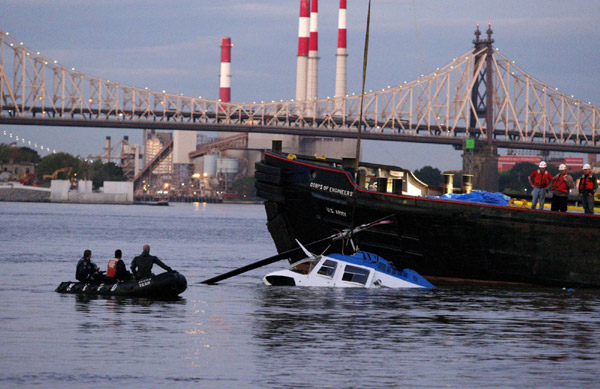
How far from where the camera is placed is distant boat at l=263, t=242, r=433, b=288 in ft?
109

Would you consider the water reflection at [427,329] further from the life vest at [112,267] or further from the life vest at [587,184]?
the life vest at [112,267]

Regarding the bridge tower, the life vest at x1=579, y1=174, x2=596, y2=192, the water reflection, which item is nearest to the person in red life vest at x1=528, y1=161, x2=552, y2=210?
the life vest at x1=579, y1=174, x2=596, y2=192

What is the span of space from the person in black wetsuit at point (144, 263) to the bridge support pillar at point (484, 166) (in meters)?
154

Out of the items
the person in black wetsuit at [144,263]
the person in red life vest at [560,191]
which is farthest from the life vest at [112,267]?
the person in red life vest at [560,191]

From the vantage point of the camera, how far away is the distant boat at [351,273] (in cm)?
3331

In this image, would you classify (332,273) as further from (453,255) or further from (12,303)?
(12,303)

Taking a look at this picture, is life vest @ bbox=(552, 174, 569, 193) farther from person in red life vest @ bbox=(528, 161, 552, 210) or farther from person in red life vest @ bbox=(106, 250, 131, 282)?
person in red life vest @ bbox=(106, 250, 131, 282)

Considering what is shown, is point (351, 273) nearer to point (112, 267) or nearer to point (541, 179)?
point (541, 179)

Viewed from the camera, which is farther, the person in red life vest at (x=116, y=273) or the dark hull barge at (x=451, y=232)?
the dark hull barge at (x=451, y=232)

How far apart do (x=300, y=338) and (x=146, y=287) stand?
764 cm

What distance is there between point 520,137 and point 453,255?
6422 inches

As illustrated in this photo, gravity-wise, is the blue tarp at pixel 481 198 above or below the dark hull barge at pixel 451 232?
above

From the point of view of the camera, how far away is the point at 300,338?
79.8ft

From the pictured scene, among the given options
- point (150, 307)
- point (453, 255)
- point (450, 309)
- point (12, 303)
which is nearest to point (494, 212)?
point (453, 255)
